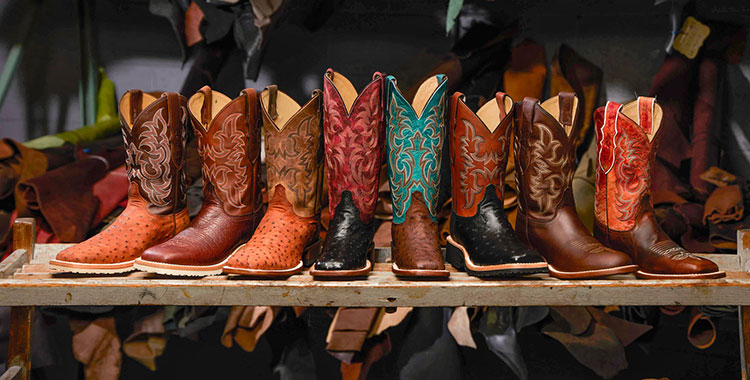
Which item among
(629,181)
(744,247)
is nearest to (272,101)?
(629,181)

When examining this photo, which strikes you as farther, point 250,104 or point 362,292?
point 250,104

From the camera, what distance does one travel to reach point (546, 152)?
134 centimetres

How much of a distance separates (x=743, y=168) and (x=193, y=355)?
103 inches

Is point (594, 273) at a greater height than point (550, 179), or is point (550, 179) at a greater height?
point (550, 179)

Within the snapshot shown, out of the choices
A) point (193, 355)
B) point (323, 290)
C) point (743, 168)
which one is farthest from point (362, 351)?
point (743, 168)

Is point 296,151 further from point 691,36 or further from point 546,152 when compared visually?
point 691,36

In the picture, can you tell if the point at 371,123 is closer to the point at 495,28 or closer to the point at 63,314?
the point at 495,28

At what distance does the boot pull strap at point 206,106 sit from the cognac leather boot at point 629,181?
1.21 meters

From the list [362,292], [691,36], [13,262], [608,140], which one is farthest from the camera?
[691,36]

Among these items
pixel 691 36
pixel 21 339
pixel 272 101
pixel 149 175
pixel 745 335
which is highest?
pixel 691 36

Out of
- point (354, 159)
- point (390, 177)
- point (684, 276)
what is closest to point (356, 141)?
point (354, 159)

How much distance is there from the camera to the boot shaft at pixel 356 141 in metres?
1.34

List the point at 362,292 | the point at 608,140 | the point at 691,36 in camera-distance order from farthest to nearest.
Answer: the point at 691,36 < the point at 608,140 < the point at 362,292

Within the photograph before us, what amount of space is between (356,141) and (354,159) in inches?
2.1
